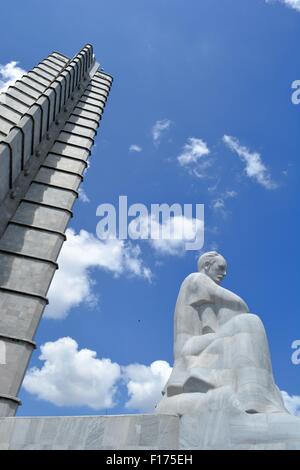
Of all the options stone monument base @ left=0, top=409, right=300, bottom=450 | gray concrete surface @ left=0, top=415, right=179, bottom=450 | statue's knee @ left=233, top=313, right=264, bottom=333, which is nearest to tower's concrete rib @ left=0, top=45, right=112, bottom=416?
gray concrete surface @ left=0, top=415, right=179, bottom=450

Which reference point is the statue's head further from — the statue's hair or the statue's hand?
the statue's hand

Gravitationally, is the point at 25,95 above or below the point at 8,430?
above

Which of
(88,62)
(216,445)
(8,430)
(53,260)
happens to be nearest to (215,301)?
(216,445)

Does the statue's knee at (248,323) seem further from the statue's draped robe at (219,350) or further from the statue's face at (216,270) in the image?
the statue's face at (216,270)

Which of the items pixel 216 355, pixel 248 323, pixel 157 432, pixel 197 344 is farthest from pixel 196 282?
pixel 157 432

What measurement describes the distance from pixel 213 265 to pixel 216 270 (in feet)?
0.29

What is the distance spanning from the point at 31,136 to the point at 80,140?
204 inches

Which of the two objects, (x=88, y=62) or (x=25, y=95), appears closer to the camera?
(x=25, y=95)

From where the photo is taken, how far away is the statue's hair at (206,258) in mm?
6473

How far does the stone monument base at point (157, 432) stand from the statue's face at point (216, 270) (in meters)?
2.37

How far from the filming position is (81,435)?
178 inches

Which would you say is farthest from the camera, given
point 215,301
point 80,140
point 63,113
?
point 63,113

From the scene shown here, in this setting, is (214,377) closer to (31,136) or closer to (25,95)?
(31,136)

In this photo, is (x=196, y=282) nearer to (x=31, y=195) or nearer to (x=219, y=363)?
(x=219, y=363)
